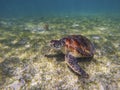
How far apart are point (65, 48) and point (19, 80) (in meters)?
2.42

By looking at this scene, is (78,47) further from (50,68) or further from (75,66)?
(50,68)

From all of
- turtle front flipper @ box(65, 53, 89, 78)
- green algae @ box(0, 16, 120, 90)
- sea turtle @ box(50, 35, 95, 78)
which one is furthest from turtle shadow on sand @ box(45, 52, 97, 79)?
turtle front flipper @ box(65, 53, 89, 78)

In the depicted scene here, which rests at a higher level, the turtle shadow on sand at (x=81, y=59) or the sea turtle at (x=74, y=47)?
the sea turtle at (x=74, y=47)

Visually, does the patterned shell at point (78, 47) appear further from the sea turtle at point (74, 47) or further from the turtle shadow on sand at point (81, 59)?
the turtle shadow on sand at point (81, 59)

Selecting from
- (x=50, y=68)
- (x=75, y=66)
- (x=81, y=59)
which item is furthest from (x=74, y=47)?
(x=50, y=68)

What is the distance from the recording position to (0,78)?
20.7 feet

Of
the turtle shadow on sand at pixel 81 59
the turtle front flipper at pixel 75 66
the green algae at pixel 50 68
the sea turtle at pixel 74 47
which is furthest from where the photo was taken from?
the turtle shadow on sand at pixel 81 59

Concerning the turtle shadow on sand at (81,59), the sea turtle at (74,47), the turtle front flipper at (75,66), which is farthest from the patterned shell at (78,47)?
the turtle front flipper at (75,66)

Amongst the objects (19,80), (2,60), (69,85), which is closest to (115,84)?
(69,85)

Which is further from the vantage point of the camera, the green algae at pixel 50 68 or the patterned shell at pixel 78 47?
the patterned shell at pixel 78 47

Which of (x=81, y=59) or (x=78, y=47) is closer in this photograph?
(x=78, y=47)

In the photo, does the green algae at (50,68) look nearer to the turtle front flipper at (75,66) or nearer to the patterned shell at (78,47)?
the turtle front flipper at (75,66)

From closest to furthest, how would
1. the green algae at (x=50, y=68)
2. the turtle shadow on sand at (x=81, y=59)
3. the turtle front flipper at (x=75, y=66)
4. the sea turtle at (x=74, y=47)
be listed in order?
the green algae at (x=50, y=68) < the turtle front flipper at (x=75, y=66) < the sea turtle at (x=74, y=47) < the turtle shadow on sand at (x=81, y=59)

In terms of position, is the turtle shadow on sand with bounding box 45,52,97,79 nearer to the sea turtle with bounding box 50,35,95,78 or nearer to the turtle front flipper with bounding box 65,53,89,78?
the sea turtle with bounding box 50,35,95,78
